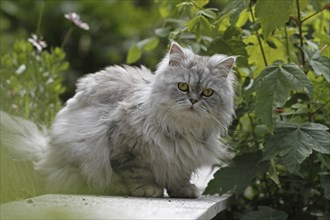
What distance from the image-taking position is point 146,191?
3.13m

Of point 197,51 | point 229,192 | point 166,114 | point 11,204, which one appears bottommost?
point 229,192

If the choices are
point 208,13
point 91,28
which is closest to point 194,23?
point 208,13

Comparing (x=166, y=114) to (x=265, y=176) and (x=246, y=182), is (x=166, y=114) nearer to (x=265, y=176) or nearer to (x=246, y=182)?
(x=246, y=182)

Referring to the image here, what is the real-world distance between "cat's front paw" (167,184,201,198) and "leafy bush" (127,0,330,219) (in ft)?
0.28

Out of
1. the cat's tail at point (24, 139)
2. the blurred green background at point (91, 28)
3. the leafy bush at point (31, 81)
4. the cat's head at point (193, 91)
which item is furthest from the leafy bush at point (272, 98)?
the blurred green background at point (91, 28)

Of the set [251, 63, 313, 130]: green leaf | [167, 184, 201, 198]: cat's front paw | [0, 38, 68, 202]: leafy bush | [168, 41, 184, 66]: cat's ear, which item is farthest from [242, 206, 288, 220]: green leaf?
[0, 38, 68, 202]: leafy bush

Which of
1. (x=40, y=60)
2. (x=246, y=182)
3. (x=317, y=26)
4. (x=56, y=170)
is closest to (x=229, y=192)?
(x=246, y=182)

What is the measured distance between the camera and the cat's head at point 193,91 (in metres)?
3.12

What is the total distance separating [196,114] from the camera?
10.3 ft

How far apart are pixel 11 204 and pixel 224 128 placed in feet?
4.02

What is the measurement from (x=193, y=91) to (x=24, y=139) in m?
1.05

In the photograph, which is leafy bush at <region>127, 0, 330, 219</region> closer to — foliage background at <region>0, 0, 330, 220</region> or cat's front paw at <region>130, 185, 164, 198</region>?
foliage background at <region>0, 0, 330, 220</region>

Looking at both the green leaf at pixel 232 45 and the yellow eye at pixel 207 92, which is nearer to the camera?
the yellow eye at pixel 207 92

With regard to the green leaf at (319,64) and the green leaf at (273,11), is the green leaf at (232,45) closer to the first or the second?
the green leaf at (319,64)
